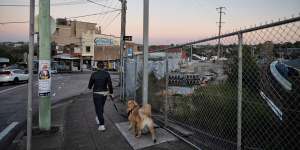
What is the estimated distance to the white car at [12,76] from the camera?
84.2 feet

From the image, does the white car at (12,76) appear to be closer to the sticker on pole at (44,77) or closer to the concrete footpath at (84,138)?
the concrete footpath at (84,138)

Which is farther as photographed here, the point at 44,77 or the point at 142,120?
the point at 44,77

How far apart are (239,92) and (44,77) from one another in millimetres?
4507

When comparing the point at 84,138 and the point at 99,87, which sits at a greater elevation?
the point at 99,87

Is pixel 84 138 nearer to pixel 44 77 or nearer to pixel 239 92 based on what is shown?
pixel 44 77

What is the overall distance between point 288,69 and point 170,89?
3896mm

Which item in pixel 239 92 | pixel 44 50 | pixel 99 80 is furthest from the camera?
pixel 99 80

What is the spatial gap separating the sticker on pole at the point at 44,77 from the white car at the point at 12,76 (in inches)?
823

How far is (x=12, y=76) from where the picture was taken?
87.1 feet

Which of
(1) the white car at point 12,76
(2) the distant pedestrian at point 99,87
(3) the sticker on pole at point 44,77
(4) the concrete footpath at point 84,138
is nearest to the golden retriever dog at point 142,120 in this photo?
(4) the concrete footpath at point 84,138

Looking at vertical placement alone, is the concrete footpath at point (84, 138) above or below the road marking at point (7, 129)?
above

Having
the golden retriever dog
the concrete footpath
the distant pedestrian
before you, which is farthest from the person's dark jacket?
the golden retriever dog

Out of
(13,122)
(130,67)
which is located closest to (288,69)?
(13,122)

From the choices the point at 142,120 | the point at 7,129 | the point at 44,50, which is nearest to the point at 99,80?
the point at 44,50
